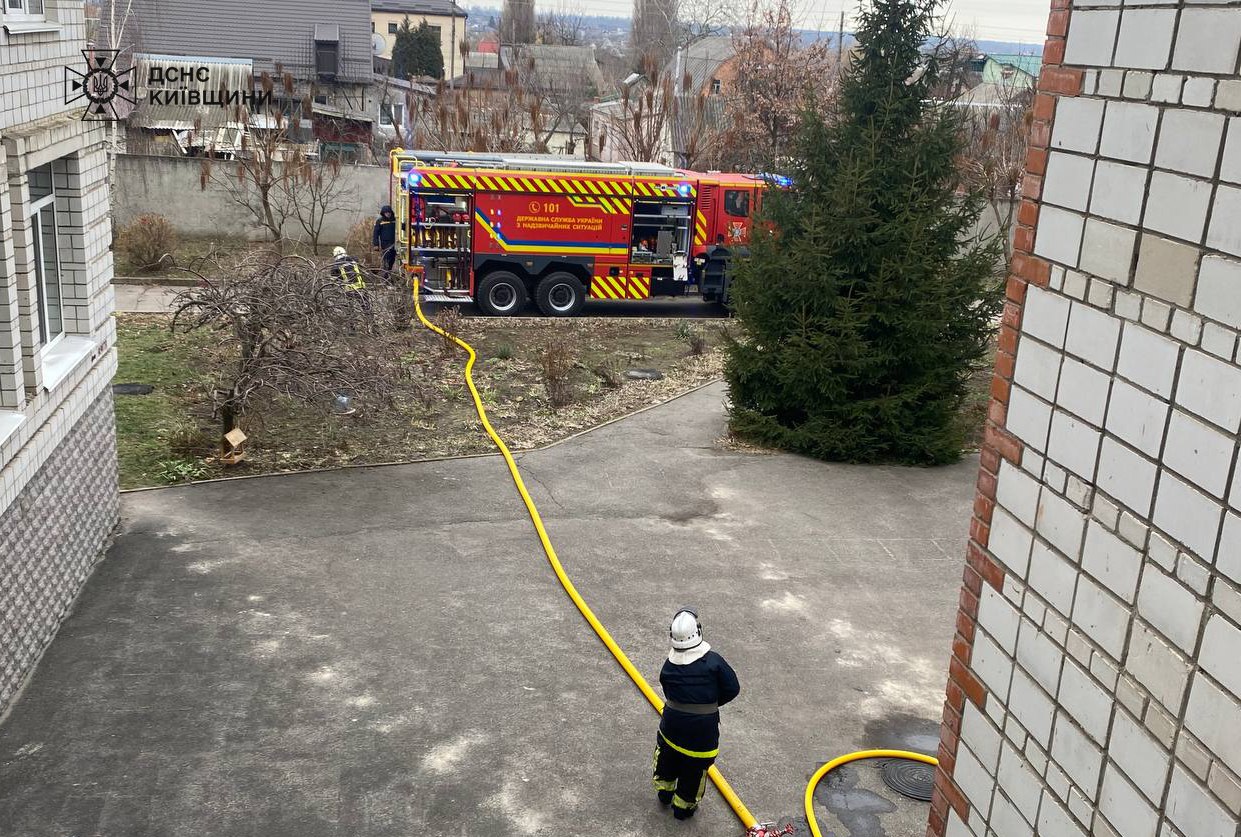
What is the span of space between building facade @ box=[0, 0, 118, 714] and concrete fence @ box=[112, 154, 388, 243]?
16656mm

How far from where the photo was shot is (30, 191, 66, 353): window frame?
7.75m

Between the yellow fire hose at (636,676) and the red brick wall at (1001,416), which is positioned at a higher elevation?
the red brick wall at (1001,416)

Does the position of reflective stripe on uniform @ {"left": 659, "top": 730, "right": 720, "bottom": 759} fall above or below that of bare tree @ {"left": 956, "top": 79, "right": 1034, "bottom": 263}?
below

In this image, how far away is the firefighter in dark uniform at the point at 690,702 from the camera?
19.3 feet

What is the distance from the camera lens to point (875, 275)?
1179 centimetres

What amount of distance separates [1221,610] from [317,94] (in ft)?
128

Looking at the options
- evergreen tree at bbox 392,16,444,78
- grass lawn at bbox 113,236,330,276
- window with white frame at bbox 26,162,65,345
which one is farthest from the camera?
evergreen tree at bbox 392,16,444,78

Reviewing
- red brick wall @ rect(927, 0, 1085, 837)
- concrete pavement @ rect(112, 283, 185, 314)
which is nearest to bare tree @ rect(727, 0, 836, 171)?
concrete pavement @ rect(112, 283, 185, 314)

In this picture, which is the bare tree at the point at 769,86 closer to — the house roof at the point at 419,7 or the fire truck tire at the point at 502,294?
the fire truck tire at the point at 502,294

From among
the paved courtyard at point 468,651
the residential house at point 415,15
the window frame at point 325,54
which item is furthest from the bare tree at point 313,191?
the residential house at point 415,15

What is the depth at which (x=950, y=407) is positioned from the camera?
40.7 feet

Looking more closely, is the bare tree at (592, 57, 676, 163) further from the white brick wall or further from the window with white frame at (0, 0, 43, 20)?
the window with white frame at (0, 0, 43, 20)

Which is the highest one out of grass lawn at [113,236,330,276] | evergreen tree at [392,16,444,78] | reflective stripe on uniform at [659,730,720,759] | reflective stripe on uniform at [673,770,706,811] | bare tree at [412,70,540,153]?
evergreen tree at [392,16,444,78]

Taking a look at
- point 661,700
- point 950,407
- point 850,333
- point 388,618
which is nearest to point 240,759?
point 388,618
